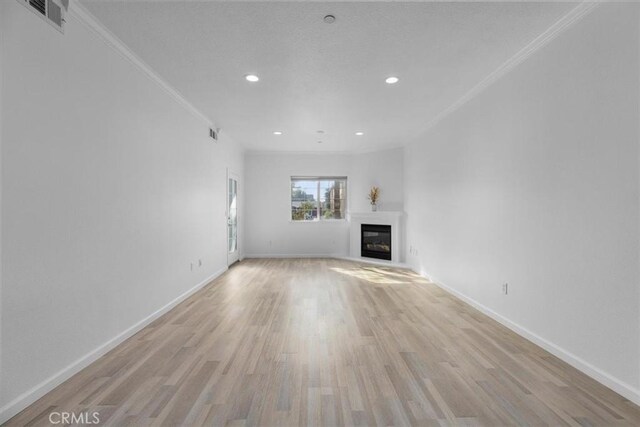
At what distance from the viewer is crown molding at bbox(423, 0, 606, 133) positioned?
2162 mm

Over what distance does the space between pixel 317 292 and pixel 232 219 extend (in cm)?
310

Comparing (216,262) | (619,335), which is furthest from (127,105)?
(619,335)

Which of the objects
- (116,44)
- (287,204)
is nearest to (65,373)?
(116,44)

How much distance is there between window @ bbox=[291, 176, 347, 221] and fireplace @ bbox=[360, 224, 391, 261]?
87 centimetres

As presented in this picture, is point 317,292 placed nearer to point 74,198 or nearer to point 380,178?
point 74,198

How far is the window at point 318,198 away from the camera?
25.4 ft

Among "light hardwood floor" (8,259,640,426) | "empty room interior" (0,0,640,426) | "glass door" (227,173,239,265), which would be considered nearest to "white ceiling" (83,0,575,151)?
"empty room interior" (0,0,640,426)

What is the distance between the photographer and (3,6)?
5.44 ft

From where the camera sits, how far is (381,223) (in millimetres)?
6895

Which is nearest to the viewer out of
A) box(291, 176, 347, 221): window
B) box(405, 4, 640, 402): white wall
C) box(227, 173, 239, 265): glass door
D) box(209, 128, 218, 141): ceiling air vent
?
box(405, 4, 640, 402): white wall

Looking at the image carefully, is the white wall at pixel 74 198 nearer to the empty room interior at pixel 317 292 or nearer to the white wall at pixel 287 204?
the empty room interior at pixel 317 292

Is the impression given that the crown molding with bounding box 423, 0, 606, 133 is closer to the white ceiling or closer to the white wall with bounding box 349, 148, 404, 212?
the white ceiling

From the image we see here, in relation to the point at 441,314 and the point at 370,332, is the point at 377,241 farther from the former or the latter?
the point at 370,332

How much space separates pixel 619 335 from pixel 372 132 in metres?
4.48
